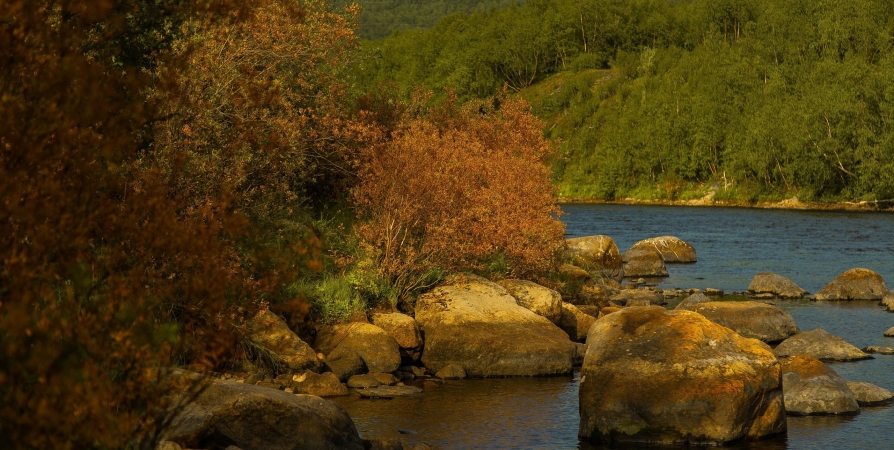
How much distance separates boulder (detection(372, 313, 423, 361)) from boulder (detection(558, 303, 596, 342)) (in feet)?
17.0

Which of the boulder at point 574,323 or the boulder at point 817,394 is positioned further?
the boulder at point 574,323

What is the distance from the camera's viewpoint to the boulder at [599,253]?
126 ft

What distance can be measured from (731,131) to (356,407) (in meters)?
96.1

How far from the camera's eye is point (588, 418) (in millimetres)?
16312

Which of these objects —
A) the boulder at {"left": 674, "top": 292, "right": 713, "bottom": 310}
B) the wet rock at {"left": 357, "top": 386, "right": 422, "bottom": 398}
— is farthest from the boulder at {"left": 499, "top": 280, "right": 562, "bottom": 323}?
the wet rock at {"left": 357, "top": 386, "right": 422, "bottom": 398}

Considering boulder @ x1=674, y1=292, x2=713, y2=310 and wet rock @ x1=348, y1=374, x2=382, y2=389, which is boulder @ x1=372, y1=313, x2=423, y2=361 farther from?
boulder @ x1=674, y1=292, x2=713, y2=310

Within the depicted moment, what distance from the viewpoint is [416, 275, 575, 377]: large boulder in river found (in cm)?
2122

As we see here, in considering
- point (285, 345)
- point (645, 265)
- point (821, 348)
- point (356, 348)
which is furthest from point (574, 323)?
point (645, 265)

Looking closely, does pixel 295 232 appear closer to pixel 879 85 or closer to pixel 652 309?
pixel 652 309

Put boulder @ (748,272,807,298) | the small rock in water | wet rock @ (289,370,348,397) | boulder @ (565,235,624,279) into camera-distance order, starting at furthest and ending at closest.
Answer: boulder @ (565,235,624,279)
boulder @ (748,272,807,298)
the small rock in water
wet rock @ (289,370,348,397)

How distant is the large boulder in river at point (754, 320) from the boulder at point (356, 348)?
31.7 ft

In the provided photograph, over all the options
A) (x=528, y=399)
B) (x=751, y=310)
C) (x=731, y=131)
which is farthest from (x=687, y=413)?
(x=731, y=131)

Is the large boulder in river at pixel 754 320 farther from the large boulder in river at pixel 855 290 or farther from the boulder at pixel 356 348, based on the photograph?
the boulder at pixel 356 348

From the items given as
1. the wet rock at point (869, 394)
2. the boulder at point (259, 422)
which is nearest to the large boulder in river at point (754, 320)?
the wet rock at point (869, 394)
